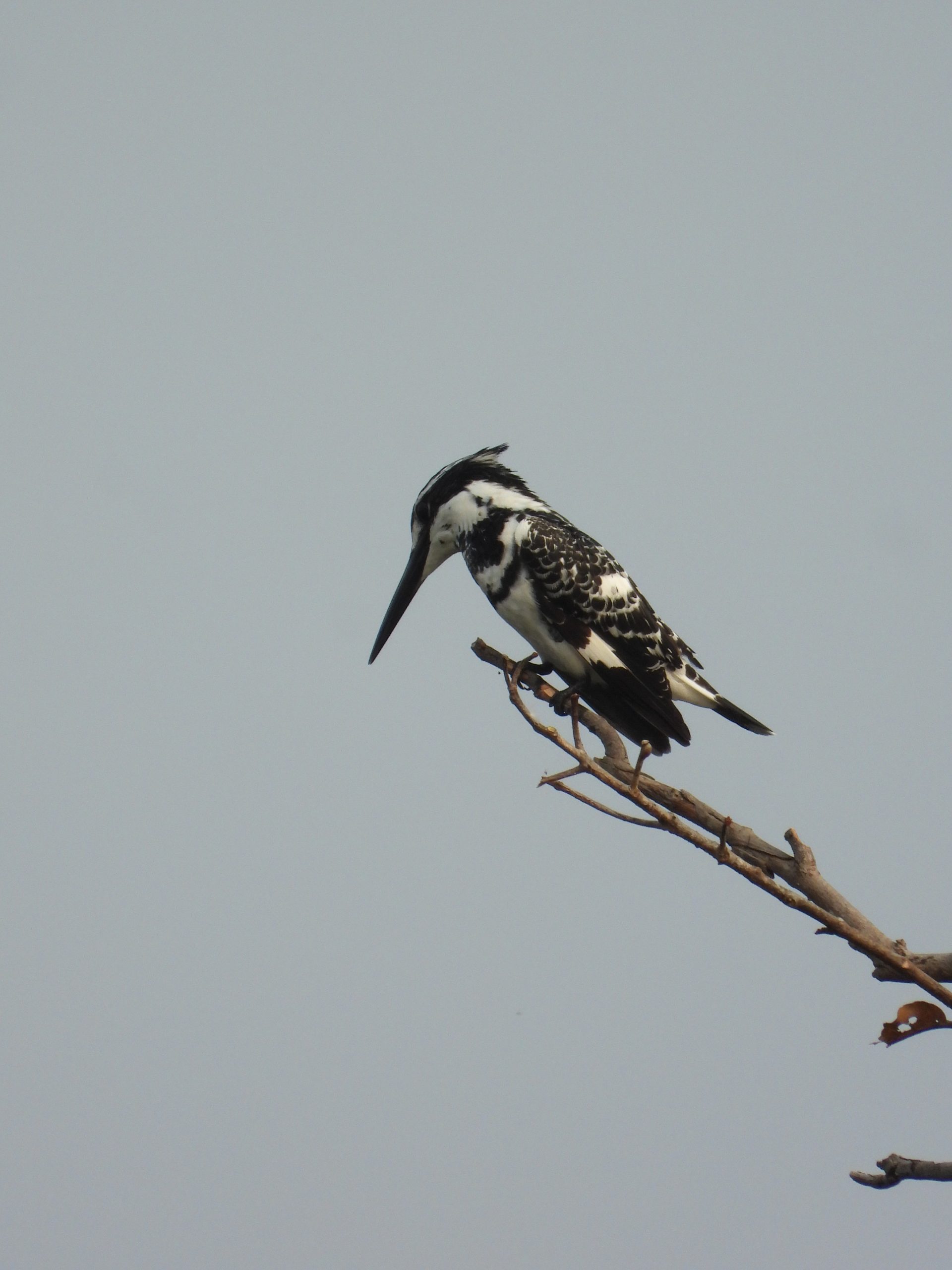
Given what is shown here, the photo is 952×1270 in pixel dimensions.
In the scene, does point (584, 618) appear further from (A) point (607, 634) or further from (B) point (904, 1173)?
(B) point (904, 1173)

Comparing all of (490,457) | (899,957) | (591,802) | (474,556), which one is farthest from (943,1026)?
(490,457)

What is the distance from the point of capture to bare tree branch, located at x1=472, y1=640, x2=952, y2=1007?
8.93 ft

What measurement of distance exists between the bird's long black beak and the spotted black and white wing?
2.86 ft

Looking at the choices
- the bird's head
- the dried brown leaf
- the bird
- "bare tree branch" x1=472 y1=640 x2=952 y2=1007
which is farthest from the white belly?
the dried brown leaf

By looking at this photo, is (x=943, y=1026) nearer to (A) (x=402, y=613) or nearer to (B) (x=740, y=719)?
(B) (x=740, y=719)

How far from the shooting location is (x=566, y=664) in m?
5.37

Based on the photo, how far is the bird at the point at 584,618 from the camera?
5258 millimetres

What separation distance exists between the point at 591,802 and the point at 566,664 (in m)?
2.37

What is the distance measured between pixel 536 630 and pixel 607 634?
0.28m

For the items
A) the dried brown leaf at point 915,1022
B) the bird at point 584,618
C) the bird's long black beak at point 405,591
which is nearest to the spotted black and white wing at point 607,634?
the bird at point 584,618

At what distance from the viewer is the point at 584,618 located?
5.31m

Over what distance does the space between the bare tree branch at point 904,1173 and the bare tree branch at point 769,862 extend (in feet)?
1.07

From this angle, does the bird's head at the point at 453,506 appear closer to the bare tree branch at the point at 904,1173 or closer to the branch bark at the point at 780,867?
the branch bark at the point at 780,867

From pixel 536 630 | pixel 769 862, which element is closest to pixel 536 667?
pixel 536 630
